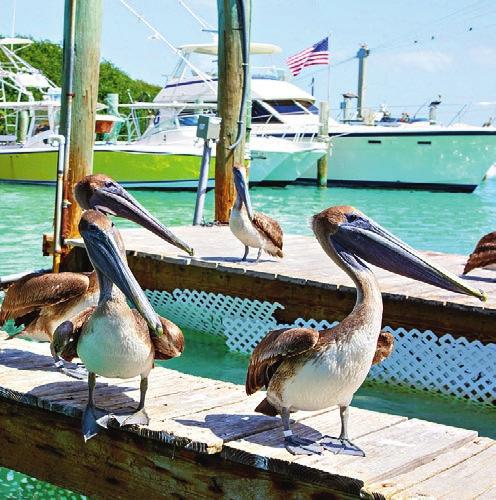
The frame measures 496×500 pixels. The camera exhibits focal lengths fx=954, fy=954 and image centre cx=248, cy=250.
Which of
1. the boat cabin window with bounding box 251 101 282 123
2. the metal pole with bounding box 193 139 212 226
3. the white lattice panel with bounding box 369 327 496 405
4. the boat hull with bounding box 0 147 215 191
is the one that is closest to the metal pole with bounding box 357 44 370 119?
the boat cabin window with bounding box 251 101 282 123

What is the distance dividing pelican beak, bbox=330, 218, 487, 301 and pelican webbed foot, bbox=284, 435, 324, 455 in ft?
2.36

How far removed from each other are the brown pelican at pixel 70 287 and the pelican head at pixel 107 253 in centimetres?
54

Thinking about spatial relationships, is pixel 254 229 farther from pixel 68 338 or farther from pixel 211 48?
pixel 211 48

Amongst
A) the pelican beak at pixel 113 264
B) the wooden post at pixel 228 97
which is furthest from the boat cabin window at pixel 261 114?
the pelican beak at pixel 113 264

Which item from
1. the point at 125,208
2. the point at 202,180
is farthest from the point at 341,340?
the point at 202,180

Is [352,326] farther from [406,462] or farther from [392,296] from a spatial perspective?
[392,296]

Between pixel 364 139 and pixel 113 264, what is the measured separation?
27850mm

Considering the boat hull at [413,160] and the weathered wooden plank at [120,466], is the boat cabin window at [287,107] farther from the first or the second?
the weathered wooden plank at [120,466]

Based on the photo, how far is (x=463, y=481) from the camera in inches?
138

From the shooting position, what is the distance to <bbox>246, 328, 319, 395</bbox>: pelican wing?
358cm

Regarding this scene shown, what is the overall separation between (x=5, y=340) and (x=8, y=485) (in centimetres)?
86

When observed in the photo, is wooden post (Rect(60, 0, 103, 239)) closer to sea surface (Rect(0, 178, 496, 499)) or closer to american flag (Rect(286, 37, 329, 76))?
sea surface (Rect(0, 178, 496, 499))

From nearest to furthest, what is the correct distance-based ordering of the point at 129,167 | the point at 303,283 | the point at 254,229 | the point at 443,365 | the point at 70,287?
1. the point at 70,287
2. the point at 443,365
3. the point at 303,283
4. the point at 254,229
5. the point at 129,167

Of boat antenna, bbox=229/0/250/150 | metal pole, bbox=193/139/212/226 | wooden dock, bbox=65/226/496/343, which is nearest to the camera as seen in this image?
wooden dock, bbox=65/226/496/343
